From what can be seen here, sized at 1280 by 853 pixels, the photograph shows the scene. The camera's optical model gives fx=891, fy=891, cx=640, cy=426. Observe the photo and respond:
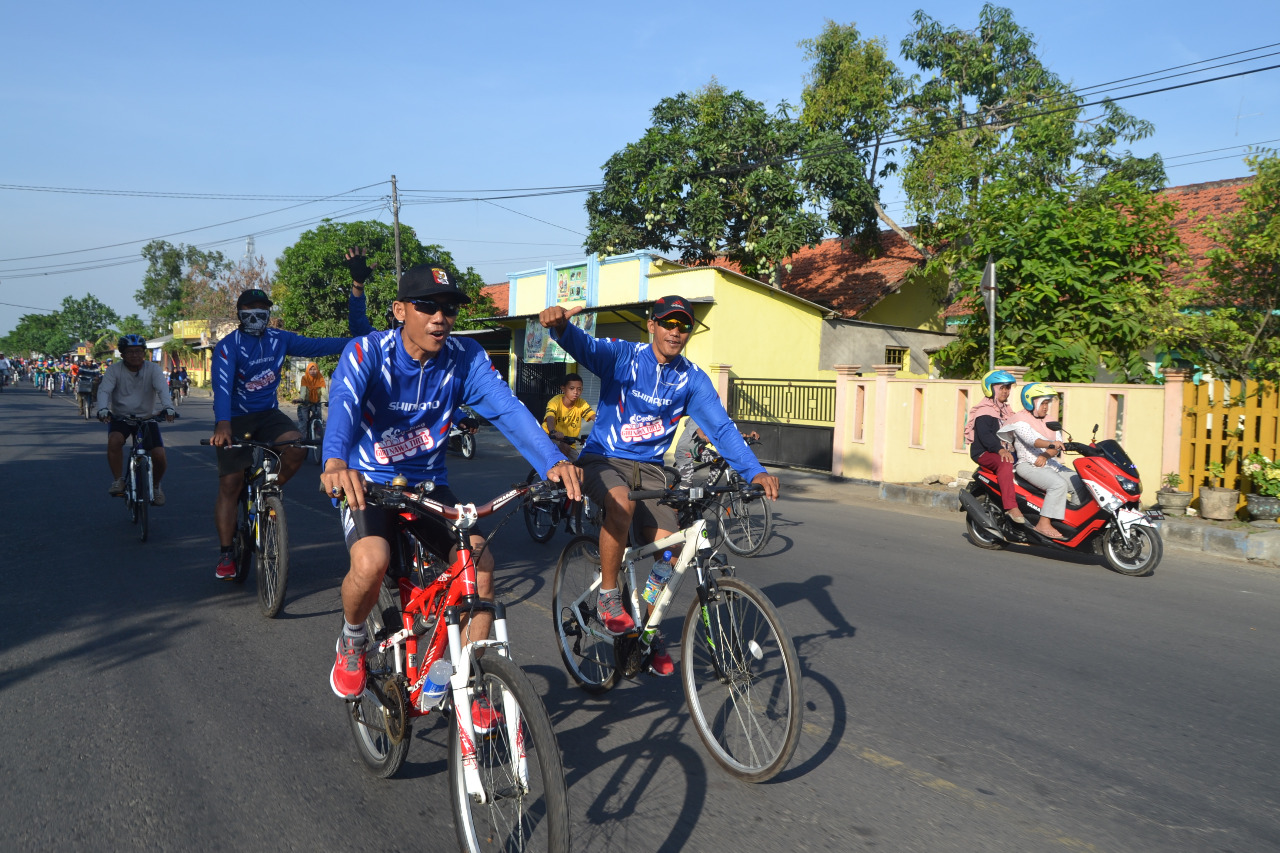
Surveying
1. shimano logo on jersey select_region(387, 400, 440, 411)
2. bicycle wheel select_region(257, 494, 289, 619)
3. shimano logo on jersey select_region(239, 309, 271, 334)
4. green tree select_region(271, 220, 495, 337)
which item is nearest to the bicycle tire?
shimano logo on jersey select_region(239, 309, 271, 334)

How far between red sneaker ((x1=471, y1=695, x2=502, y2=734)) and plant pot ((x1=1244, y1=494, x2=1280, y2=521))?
9609mm

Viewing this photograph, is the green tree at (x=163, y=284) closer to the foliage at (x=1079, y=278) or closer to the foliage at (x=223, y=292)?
the foliage at (x=223, y=292)

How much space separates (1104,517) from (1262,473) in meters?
2.80

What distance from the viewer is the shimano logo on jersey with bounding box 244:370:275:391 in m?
6.51

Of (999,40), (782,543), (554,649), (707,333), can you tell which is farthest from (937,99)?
(554,649)

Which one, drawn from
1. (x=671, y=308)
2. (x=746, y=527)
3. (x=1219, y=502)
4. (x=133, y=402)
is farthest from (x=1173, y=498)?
(x=133, y=402)

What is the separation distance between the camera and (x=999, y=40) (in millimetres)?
23641

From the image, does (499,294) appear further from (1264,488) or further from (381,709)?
(381,709)

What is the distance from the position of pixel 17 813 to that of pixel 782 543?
262 inches

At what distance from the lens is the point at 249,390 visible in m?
6.53

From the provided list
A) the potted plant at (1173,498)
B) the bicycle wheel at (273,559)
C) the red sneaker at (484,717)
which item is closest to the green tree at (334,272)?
the potted plant at (1173,498)

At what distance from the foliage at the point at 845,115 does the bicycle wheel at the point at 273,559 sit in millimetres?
19813

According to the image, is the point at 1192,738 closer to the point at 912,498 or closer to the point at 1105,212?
the point at 912,498

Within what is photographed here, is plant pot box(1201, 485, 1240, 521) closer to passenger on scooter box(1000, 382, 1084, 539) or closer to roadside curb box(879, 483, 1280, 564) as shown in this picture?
roadside curb box(879, 483, 1280, 564)
